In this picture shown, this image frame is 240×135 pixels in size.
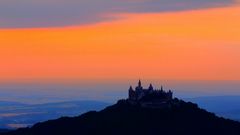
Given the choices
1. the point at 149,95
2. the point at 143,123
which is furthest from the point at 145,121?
the point at 149,95

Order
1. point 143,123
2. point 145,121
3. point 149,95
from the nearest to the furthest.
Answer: point 143,123, point 145,121, point 149,95

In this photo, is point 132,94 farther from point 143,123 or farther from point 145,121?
point 143,123

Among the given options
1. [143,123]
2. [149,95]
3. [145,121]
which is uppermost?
[149,95]

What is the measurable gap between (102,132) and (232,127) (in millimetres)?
22084

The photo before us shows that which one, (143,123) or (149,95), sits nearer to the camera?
(143,123)

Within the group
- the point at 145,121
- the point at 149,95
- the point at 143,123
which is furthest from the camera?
the point at 149,95

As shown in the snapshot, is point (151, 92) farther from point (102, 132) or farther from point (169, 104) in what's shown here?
point (102, 132)

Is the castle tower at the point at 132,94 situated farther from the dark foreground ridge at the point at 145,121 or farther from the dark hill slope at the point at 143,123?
the dark hill slope at the point at 143,123

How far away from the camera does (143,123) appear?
121375 millimetres

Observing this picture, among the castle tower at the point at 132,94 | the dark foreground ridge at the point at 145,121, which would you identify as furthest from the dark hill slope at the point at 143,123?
the castle tower at the point at 132,94

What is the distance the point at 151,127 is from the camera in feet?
396

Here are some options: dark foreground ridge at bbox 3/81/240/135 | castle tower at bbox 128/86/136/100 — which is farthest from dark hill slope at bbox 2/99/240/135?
castle tower at bbox 128/86/136/100

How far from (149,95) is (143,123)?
7.93 m

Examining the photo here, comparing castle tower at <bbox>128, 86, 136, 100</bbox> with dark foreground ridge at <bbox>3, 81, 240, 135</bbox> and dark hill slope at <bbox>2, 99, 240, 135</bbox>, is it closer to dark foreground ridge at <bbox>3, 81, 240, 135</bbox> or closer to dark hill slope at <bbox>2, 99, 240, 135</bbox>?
dark foreground ridge at <bbox>3, 81, 240, 135</bbox>
